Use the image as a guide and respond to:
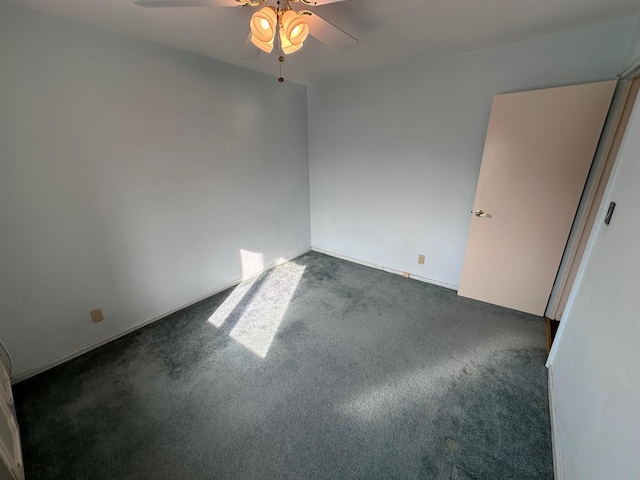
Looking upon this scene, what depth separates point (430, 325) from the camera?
7.48 ft

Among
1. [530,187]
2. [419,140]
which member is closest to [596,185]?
[530,187]

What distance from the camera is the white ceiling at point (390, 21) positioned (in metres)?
1.52

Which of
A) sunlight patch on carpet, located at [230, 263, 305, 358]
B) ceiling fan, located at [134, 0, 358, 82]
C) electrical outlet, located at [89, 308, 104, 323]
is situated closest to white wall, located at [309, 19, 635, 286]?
sunlight patch on carpet, located at [230, 263, 305, 358]

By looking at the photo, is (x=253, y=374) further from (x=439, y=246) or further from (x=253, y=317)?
(x=439, y=246)

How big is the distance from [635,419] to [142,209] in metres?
2.87

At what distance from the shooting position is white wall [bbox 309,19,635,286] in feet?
6.52

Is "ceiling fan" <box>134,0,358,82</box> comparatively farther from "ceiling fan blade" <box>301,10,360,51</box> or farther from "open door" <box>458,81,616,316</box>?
"open door" <box>458,81,616,316</box>

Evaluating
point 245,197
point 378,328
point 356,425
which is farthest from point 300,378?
→ point 245,197

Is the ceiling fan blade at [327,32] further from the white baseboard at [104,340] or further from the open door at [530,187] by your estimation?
the white baseboard at [104,340]

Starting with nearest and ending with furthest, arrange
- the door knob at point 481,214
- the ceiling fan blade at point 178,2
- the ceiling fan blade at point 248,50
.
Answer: the ceiling fan blade at point 178,2
the ceiling fan blade at point 248,50
the door knob at point 481,214

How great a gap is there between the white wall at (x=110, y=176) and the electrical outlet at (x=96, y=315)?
33 millimetres

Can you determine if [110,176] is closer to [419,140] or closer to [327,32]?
[327,32]

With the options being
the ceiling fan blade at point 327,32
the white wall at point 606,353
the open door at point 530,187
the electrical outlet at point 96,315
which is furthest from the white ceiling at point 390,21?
the electrical outlet at point 96,315

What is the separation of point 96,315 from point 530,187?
12.1ft
